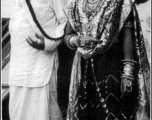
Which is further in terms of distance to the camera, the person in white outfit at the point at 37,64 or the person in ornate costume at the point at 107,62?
the person in white outfit at the point at 37,64

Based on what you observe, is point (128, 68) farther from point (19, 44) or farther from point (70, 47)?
point (19, 44)

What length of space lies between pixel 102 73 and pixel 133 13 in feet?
1.43

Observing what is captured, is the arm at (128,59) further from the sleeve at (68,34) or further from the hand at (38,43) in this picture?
the hand at (38,43)

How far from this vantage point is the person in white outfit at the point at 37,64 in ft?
7.43

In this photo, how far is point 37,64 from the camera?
2.29 metres

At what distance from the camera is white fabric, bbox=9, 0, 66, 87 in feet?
7.45

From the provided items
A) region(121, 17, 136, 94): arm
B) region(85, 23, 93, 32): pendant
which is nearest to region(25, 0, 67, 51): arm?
region(85, 23, 93, 32): pendant

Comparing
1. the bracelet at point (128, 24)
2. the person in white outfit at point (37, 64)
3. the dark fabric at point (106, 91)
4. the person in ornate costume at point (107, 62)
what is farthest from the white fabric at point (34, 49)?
the bracelet at point (128, 24)

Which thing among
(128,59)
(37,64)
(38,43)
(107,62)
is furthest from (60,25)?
(128,59)

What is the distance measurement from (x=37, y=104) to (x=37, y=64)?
28 centimetres

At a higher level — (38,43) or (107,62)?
(38,43)

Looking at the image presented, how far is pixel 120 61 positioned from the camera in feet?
6.94

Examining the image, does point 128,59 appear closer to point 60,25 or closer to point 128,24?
point 128,24

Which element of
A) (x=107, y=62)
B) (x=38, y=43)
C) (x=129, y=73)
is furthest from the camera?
(x=38, y=43)
